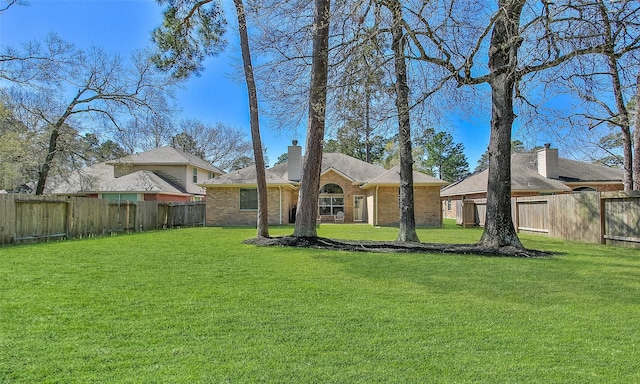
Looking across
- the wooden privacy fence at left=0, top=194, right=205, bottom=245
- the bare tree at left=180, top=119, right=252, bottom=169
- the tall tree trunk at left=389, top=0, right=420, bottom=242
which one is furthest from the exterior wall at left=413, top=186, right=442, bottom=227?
the bare tree at left=180, top=119, right=252, bottom=169

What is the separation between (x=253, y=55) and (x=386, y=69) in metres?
5.18

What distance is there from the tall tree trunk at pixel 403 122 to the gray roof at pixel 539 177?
14148 mm

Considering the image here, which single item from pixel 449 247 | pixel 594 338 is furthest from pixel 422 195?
pixel 594 338

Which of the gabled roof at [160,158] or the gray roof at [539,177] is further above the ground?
the gabled roof at [160,158]

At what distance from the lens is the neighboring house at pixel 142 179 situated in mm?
24750

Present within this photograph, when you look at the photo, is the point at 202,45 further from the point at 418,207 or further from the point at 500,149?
the point at 418,207

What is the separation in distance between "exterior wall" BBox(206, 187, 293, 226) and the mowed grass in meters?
15.6

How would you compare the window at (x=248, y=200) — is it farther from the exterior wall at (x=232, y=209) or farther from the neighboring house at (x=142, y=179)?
the neighboring house at (x=142, y=179)

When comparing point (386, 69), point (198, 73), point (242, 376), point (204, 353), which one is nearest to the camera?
point (242, 376)

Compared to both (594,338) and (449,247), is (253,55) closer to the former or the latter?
(449,247)

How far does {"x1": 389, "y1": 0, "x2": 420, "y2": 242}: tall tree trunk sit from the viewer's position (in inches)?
331

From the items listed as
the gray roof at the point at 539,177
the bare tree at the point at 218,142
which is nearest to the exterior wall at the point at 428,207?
the gray roof at the point at 539,177

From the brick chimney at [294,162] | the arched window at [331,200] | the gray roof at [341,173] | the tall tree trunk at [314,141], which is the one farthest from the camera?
the arched window at [331,200]

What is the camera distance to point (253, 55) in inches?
506
